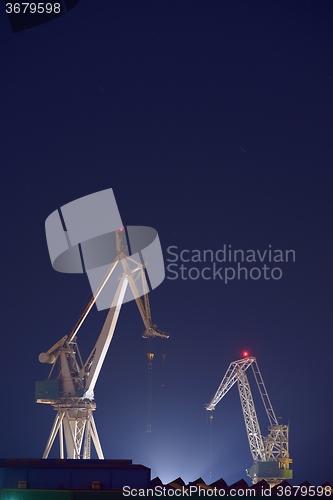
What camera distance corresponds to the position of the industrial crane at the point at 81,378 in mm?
78375

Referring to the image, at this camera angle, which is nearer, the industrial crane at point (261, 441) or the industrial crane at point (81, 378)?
the industrial crane at point (81, 378)

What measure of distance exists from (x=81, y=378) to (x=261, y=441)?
1630 inches

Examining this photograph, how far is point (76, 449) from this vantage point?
77.6m

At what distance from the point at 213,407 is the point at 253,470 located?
9499 millimetres

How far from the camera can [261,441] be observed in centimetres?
11494

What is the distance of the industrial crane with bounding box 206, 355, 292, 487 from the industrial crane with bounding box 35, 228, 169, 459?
37.5m

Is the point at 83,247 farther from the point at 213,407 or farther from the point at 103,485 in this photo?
the point at 213,407

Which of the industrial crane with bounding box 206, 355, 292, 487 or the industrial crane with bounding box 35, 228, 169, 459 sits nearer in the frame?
the industrial crane with bounding box 35, 228, 169, 459

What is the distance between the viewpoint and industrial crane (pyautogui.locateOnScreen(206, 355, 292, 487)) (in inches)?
4459

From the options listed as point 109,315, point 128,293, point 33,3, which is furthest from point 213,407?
point 33,3

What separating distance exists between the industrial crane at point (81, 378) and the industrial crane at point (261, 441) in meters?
37.5

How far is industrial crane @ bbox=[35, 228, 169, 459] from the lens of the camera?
78375mm

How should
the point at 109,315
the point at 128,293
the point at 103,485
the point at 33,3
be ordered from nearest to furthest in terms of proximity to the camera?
the point at 103,485 < the point at 33,3 < the point at 109,315 < the point at 128,293

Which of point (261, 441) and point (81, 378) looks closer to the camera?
point (81, 378)
